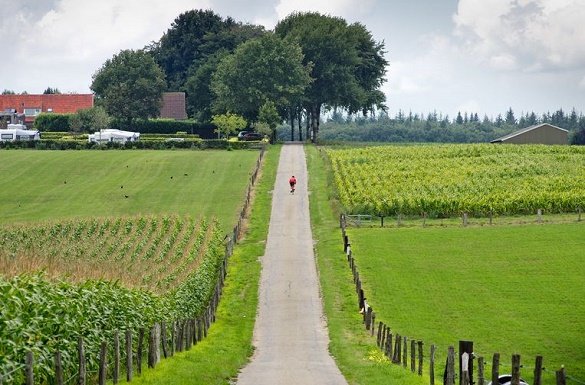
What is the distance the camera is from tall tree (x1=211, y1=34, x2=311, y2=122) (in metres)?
137

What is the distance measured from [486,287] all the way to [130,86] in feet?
350

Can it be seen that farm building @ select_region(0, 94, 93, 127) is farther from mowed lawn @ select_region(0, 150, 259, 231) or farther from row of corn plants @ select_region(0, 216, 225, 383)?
row of corn plants @ select_region(0, 216, 225, 383)

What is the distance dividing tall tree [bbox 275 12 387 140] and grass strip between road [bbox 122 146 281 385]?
63.1 meters

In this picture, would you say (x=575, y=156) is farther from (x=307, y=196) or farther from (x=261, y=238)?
(x=261, y=238)

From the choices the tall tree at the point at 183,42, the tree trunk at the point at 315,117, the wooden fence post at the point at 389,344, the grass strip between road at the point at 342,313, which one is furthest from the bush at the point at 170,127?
the wooden fence post at the point at 389,344

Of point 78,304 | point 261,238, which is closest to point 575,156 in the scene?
point 261,238

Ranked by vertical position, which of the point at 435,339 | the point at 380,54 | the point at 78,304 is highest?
the point at 380,54

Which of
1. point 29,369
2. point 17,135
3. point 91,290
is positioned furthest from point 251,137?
point 29,369

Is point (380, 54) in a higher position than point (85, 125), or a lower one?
higher

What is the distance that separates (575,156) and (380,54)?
5237 cm

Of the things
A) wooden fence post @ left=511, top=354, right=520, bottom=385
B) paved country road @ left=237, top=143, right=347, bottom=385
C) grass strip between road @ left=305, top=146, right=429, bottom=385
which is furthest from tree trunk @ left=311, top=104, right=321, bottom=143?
wooden fence post @ left=511, top=354, right=520, bottom=385

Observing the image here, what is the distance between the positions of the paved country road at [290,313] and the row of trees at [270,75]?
2056 inches

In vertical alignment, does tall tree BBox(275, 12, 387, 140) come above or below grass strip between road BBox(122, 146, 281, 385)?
above

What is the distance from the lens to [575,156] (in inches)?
4328
